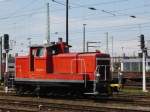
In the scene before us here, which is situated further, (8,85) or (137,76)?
(137,76)

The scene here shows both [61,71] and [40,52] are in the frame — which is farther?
[40,52]

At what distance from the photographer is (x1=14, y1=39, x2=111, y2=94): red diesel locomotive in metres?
23.0

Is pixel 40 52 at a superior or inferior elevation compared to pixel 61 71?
superior

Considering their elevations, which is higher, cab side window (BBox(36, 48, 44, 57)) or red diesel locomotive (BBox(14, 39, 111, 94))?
cab side window (BBox(36, 48, 44, 57))

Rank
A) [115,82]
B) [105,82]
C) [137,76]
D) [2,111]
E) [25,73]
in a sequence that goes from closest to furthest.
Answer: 1. [2,111]
2. [105,82]
3. [115,82]
4. [25,73]
5. [137,76]

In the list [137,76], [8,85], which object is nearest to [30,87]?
[8,85]

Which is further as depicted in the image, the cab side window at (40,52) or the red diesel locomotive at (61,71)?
the cab side window at (40,52)

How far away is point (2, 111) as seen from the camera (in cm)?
1738

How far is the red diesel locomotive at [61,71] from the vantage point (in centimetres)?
2303

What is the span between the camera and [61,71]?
24.6 meters

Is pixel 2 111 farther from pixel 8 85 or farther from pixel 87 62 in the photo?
pixel 8 85

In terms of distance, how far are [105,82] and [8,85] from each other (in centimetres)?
855

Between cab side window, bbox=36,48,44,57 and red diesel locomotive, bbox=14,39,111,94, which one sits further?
cab side window, bbox=36,48,44,57

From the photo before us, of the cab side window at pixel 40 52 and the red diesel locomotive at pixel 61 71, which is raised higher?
the cab side window at pixel 40 52
